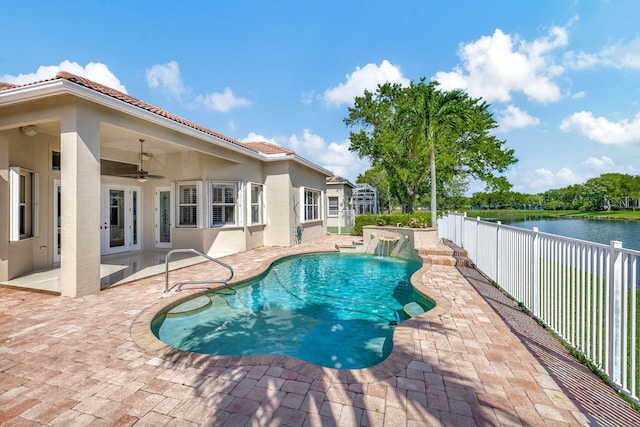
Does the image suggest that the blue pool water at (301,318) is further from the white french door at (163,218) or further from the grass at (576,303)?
the white french door at (163,218)

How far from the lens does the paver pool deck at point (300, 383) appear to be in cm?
238

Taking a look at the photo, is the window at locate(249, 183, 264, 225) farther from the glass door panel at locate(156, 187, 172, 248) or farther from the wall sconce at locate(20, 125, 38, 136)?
the wall sconce at locate(20, 125, 38, 136)

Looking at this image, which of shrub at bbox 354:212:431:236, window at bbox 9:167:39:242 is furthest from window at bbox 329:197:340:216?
window at bbox 9:167:39:242

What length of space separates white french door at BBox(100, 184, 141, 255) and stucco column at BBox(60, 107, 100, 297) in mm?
4708

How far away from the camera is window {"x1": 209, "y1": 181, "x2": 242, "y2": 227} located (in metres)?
11.2

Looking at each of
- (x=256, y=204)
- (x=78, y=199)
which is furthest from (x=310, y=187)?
(x=78, y=199)

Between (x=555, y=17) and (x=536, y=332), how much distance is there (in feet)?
46.1

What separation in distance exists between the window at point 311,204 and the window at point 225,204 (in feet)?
12.8

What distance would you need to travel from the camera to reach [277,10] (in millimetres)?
11320

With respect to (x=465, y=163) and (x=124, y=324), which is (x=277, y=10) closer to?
(x=124, y=324)

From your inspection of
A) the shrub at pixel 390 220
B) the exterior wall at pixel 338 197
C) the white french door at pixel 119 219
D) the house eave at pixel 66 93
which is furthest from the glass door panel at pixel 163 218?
the exterior wall at pixel 338 197

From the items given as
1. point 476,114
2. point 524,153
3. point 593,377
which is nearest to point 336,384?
point 593,377

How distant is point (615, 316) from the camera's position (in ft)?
8.95

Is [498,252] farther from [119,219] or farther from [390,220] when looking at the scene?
[119,219]
